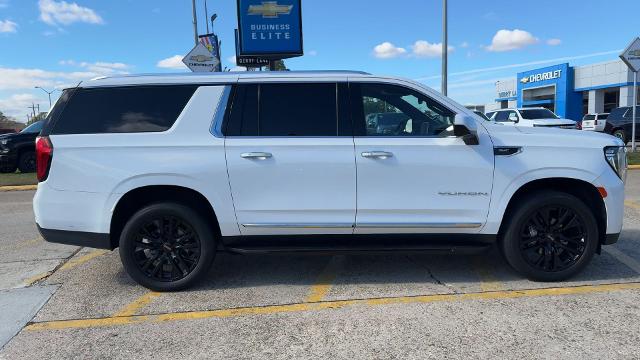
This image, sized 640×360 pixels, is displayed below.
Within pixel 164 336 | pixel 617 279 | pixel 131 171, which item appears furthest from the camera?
pixel 617 279

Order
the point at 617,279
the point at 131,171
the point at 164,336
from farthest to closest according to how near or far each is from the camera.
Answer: the point at 617,279 → the point at 131,171 → the point at 164,336

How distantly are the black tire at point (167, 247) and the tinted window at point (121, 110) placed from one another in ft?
2.39

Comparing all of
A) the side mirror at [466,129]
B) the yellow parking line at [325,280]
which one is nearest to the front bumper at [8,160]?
the yellow parking line at [325,280]

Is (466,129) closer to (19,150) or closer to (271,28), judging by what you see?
(271,28)

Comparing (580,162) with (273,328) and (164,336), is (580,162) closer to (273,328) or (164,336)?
(273,328)

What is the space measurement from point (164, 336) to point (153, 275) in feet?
3.05

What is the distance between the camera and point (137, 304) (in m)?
4.07

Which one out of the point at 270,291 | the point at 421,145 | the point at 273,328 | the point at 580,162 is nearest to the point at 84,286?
the point at 270,291

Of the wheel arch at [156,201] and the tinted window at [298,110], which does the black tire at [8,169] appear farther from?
the tinted window at [298,110]

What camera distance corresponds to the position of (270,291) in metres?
4.30

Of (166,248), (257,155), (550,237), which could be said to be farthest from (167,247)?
(550,237)

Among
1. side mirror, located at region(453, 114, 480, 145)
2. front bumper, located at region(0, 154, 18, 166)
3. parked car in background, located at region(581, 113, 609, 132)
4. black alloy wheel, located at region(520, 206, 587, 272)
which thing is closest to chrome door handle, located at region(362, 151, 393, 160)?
side mirror, located at region(453, 114, 480, 145)

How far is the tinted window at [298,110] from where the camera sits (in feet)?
13.7

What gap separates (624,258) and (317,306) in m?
3.31
